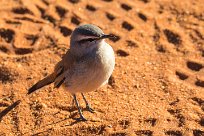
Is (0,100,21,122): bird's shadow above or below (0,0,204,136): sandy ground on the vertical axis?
below

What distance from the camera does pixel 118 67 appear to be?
24.5 ft

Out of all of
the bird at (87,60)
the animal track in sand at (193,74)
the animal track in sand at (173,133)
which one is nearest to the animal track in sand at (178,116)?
the animal track in sand at (173,133)

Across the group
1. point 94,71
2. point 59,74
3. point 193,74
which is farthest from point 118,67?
point 94,71

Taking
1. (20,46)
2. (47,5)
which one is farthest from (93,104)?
(47,5)

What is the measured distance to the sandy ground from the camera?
640 cm

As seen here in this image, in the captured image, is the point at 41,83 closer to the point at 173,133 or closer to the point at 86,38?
the point at 86,38

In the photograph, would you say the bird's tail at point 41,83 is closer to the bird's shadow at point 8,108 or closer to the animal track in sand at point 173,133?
the bird's shadow at point 8,108

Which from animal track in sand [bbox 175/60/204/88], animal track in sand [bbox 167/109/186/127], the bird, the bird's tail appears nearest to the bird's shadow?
the bird's tail

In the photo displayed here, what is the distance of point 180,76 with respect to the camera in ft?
23.6

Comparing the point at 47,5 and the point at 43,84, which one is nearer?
the point at 43,84

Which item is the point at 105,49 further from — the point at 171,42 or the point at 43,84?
the point at 171,42

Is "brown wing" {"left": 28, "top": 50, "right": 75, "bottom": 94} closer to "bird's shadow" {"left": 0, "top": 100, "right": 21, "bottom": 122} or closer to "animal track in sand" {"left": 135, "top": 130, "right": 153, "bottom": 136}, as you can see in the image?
"bird's shadow" {"left": 0, "top": 100, "right": 21, "bottom": 122}

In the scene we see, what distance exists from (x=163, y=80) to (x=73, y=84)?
66.9 inches

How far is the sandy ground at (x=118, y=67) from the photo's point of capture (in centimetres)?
640
